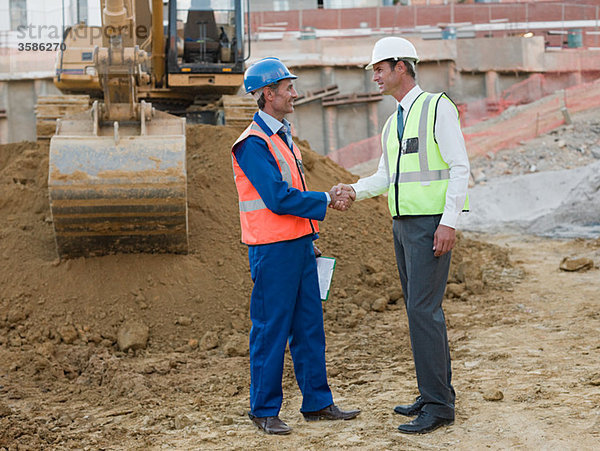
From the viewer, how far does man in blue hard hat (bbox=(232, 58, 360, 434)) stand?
4.16m

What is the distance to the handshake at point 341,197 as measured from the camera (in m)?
4.36

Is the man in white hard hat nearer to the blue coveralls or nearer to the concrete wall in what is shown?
the blue coveralls

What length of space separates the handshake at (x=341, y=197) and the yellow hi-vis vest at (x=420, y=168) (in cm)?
41

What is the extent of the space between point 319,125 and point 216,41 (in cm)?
1396

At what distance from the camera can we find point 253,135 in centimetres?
420

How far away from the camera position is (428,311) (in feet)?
12.9

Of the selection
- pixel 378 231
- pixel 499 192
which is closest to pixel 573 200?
pixel 499 192

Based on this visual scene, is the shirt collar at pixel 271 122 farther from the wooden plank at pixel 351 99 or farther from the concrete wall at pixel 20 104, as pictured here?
the concrete wall at pixel 20 104

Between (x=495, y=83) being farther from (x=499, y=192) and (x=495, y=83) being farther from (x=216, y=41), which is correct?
(x=216, y=41)

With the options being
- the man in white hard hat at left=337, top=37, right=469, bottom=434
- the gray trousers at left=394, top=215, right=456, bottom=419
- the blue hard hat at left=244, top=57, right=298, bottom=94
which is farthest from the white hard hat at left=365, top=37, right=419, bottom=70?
the gray trousers at left=394, top=215, right=456, bottom=419

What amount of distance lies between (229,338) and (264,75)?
301 centimetres

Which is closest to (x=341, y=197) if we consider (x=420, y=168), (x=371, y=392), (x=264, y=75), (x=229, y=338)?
(x=420, y=168)

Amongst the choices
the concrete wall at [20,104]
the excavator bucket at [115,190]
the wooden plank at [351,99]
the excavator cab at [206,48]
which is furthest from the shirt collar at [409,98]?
the concrete wall at [20,104]

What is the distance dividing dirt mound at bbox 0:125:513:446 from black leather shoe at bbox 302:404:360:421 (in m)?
1.19
